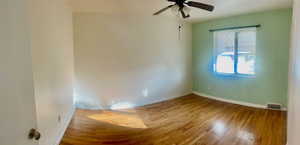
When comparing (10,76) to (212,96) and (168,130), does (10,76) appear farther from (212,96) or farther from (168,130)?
(212,96)

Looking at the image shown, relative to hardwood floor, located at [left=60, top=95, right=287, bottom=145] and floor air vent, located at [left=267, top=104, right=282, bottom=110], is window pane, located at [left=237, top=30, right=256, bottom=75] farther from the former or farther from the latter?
hardwood floor, located at [left=60, top=95, right=287, bottom=145]

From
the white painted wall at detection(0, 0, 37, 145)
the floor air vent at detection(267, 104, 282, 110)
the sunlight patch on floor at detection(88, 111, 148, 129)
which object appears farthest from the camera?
the floor air vent at detection(267, 104, 282, 110)

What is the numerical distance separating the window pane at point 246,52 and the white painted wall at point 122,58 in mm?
1814

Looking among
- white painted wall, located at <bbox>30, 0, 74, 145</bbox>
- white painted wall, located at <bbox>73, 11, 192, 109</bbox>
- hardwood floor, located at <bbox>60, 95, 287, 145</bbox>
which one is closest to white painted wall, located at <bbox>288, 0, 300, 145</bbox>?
hardwood floor, located at <bbox>60, 95, 287, 145</bbox>

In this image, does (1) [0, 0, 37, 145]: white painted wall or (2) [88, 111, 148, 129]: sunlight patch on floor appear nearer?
(1) [0, 0, 37, 145]: white painted wall

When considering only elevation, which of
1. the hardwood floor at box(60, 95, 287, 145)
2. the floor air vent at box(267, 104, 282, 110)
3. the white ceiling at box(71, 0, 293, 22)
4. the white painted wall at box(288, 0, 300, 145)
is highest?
the white ceiling at box(71, 0, 293, 22)

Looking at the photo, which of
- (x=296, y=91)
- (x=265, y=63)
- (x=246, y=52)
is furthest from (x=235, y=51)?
(x=296, y=91)

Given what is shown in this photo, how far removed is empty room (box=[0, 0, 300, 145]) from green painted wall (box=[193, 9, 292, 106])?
19 mm

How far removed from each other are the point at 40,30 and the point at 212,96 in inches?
184

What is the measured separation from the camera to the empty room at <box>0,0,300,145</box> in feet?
7.72

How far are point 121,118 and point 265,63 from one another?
3.66 metres

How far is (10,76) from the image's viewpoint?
700 mm

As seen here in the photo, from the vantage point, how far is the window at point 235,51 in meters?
4.16

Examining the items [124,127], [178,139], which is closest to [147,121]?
[124,127]
